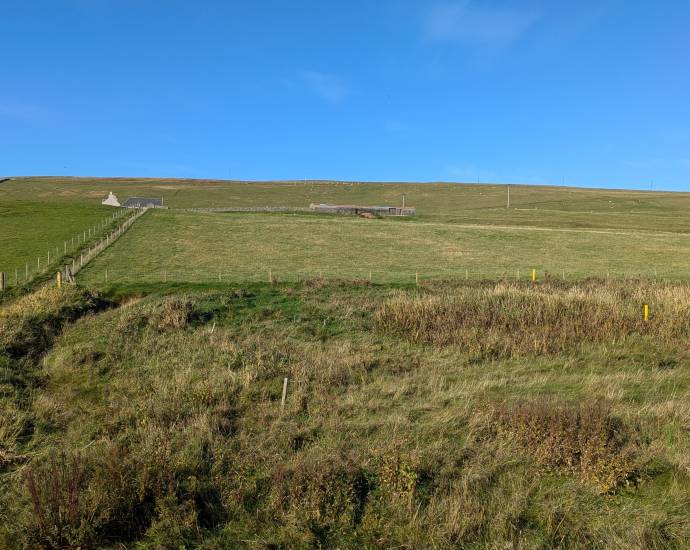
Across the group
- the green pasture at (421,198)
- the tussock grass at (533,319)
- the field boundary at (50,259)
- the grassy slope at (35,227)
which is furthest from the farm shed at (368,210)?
the tussock grass at (533,319)

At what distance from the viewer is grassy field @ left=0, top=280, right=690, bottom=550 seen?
707 cm

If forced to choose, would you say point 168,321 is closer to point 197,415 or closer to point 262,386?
point 262,386

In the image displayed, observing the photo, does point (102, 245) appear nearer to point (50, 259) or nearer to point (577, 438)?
point (50, 259)

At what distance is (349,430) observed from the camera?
10.2 meters

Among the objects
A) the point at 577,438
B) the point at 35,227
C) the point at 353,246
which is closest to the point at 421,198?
the point at 353,246

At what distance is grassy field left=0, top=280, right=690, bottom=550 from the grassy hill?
0.05 meters

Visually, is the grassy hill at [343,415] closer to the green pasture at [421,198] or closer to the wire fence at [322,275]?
the wire fence at [322,275]

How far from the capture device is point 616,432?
9.09 metres

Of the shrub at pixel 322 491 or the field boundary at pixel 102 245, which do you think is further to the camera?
the field boundary at pixel 102 245

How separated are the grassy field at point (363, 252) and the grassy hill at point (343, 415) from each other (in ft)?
14.2

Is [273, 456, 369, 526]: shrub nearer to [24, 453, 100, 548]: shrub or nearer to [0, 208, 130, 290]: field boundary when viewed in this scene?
[24, 453, 100, 548]: shrub

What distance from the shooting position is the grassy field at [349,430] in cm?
707

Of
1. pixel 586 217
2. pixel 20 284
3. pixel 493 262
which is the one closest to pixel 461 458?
pixel 20 284

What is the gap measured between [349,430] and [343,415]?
0.79m
